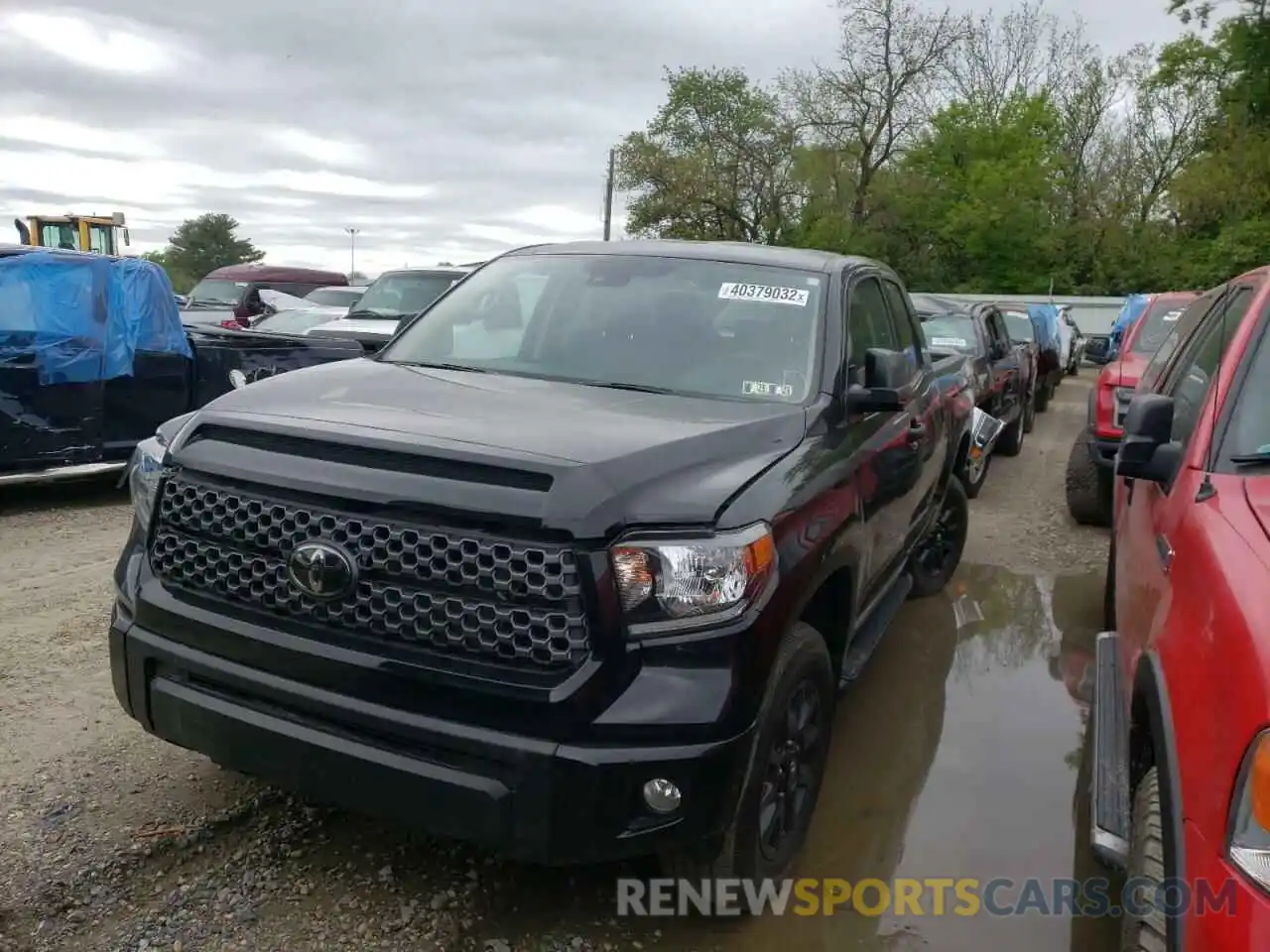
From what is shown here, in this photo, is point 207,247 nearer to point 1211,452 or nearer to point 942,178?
point 942,178

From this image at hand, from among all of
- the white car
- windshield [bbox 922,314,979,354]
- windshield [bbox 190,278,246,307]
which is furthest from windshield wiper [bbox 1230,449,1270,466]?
windshield [bbox 190,278,246,307]

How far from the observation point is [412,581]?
241 cm

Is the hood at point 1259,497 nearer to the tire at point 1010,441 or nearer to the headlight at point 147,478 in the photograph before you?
the headlight at point 147,478

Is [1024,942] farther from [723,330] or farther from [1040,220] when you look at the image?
[1040,220]

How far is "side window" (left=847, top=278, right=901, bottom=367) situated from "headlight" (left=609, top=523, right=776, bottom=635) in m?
1.50

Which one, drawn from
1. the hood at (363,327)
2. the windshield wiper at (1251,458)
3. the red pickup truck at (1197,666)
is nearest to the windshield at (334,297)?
the hood at (363,327)

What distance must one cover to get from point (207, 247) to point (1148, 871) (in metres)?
86.1

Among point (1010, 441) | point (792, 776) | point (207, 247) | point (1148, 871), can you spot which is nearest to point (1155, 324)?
point (1010, 441)

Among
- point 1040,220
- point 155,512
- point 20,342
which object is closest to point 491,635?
point 155,512

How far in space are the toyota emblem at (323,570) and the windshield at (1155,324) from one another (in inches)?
294

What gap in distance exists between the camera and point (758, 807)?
8.57ft

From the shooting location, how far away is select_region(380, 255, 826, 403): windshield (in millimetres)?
3463

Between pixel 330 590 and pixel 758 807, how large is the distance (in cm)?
123

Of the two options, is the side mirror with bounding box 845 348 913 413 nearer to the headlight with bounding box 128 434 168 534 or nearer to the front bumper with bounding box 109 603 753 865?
the front bumper with bounding box 109 603 753 865
